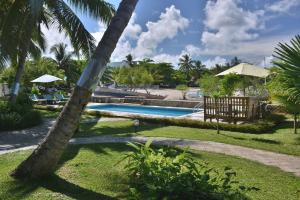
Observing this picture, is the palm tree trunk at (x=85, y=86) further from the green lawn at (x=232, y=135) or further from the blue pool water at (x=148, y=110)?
the blue pool water at (x=148, y=110)

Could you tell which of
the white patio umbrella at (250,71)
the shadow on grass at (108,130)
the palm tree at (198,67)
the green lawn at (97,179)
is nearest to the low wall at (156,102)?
the white patio umbrella at (250,71)

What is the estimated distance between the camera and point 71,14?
46.2ft

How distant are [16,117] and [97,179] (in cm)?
878

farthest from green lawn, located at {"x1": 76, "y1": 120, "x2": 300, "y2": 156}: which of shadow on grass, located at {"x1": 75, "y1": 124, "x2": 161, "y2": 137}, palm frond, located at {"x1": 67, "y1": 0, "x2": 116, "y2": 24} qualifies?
palm frond, located at {"x1": 67, "y1": 0, "x2": 116, "y2": 24}

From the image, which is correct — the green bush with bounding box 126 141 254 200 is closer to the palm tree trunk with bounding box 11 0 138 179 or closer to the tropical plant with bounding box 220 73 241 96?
the palm tree trunk with bounding box 11 0 138 179

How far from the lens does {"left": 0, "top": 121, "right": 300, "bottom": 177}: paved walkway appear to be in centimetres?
821

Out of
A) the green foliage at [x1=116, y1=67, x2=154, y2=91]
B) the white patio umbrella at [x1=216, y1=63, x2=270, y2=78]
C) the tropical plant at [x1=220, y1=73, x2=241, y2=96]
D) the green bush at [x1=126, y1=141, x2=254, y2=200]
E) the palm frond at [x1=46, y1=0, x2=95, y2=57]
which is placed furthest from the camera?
the green foliage at [x1=116, y1=67, x2=154, y2=91]

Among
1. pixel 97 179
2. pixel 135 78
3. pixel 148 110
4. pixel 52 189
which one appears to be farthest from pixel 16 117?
pixel 135 78

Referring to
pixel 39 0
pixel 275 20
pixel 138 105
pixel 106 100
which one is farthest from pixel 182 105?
pixel 39 0

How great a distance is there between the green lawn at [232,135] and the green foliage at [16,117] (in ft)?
7.11

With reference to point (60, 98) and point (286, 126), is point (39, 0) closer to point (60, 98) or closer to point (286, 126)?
point (286, 126)

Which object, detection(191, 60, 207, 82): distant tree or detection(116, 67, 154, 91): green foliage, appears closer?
detection(116, 67, 154, 91): green foliage

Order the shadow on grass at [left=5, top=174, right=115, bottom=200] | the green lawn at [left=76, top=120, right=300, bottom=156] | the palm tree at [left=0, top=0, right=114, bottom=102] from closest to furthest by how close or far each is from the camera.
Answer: the shadow on grass at [left=5, top=174, right=115, bottom=200] → the green lawn at [left=76, top=120, right=300, bottom=156] → the palm tree at [left=0, top=0, right=114, bottom=102]

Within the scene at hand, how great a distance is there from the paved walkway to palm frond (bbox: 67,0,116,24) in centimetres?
506
